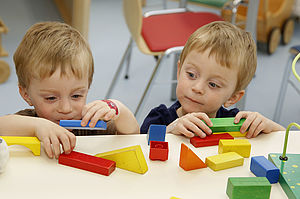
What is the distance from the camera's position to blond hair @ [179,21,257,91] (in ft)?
3.45

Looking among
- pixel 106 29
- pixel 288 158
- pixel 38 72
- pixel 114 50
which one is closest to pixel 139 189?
pixel 288 158

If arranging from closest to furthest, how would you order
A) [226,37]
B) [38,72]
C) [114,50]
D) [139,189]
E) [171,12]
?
[139,189]
[38,72]
[226,37]
[171,12]
[114,50]

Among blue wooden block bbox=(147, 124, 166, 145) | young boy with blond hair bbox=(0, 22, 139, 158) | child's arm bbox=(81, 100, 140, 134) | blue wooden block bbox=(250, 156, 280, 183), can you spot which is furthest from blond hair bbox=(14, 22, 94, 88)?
blue wooden block bbox=(250, 156, 280, 183)

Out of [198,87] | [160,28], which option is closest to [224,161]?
[198,87]

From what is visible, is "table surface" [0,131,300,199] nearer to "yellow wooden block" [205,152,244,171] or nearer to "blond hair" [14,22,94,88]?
"yellow wooden block" [205,152,244,171]

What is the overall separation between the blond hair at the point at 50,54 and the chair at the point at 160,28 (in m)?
0.78

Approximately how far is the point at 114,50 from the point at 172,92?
2.48 feet

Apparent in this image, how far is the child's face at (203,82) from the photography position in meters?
1.05

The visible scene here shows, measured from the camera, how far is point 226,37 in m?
1.07

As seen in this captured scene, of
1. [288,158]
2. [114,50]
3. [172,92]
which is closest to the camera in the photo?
[288,158]

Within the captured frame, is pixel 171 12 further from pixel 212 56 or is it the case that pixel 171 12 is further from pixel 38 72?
pixel 38 72

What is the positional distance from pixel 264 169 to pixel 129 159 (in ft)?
0.81

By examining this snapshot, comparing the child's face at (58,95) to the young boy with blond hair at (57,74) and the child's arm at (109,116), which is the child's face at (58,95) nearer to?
the young boy with blond hair at (57,74)

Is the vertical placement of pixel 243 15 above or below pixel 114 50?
above
